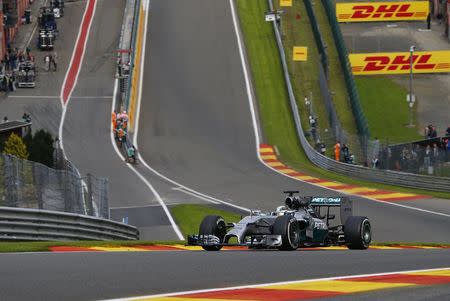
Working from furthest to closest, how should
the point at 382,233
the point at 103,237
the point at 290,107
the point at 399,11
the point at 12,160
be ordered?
the point at 399,11
the point at 290,107
the point at 382,233
the point at 103,237
the point at 12,160

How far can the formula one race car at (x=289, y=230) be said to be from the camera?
20656mm

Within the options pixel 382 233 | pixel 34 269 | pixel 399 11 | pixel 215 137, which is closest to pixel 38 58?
pixel 215 137

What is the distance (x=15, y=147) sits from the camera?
43.2 m

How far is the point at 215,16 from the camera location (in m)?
76.4

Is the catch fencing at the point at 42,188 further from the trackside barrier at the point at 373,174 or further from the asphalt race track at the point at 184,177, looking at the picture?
the trackside barrier at the point at 373,174

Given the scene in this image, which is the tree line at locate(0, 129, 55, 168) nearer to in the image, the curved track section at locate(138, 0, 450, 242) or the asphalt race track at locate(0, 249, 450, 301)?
the curved track section at locate(138, 0, 450, 242)

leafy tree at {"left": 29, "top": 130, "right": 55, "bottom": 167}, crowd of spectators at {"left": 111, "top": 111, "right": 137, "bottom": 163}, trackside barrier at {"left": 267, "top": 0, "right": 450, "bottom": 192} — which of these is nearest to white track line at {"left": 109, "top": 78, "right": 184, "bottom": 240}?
crowd of spectators at {"left": 111, "top": 111, "right": 137, "bottom": 163}

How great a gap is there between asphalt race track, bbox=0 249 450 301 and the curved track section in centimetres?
1733

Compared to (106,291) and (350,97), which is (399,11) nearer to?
(350,97)

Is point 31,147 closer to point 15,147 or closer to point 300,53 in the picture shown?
point 15,147

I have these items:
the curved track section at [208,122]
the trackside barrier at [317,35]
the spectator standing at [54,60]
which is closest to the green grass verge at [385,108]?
the trackside barrier at [317,35]

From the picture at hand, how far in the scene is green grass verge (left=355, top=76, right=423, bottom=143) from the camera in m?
59.8

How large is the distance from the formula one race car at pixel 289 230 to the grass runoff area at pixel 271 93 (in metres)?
22.8

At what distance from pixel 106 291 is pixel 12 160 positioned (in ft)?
40.2
